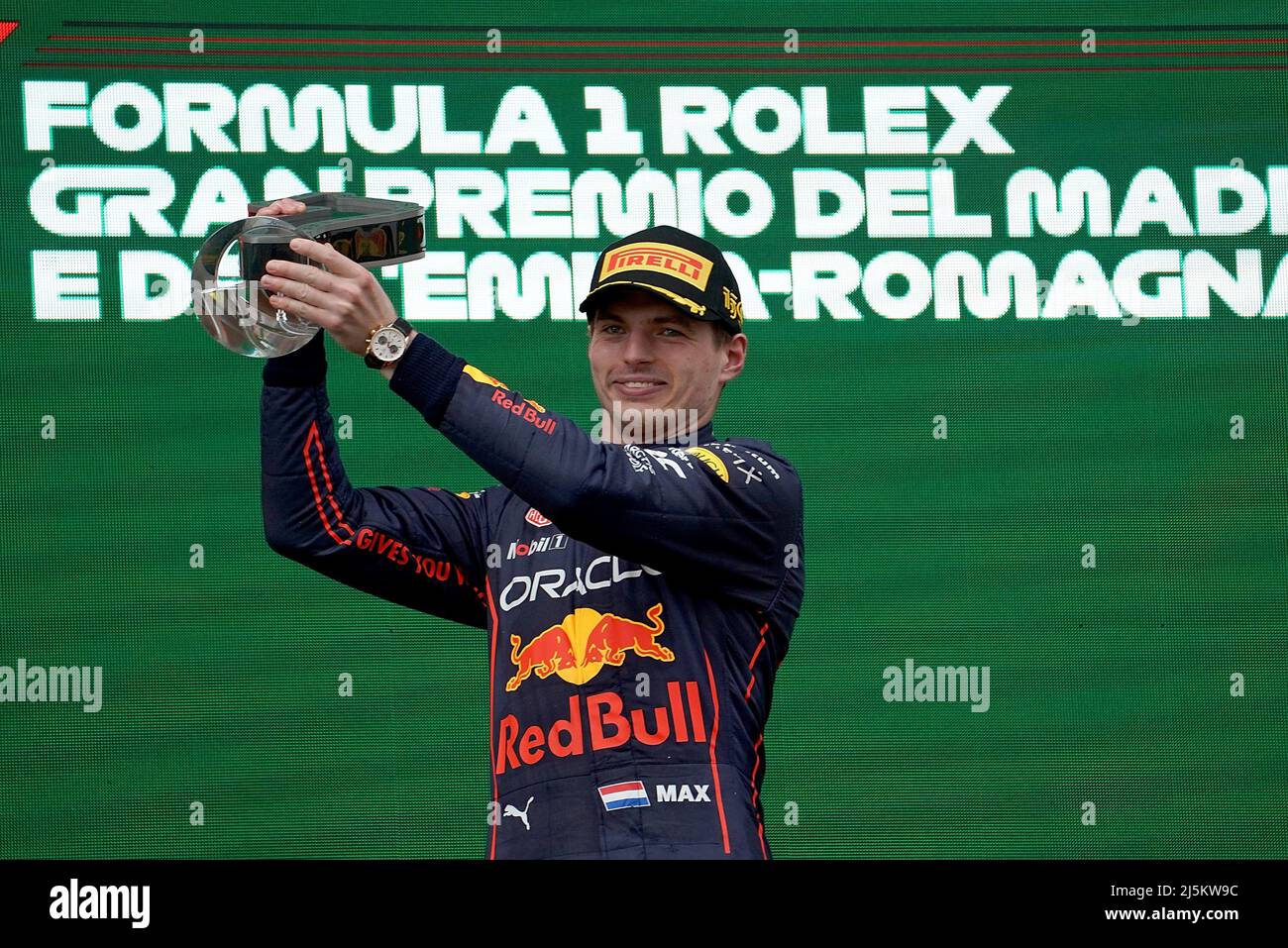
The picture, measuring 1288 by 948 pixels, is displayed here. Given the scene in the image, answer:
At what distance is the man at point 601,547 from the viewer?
6.06 ft

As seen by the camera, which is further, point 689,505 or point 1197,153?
point 1197,153

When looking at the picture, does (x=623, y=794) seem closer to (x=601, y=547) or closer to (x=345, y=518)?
(x=601, y=547)

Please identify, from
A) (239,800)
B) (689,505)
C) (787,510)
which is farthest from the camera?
(239,800)

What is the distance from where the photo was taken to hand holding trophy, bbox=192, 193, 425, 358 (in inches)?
72.4

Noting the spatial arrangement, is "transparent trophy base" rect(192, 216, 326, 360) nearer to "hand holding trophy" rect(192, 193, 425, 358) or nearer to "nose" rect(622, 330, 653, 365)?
"hand holding trophy" rect(192, 193, 425, 358)

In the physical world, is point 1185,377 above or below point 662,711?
above

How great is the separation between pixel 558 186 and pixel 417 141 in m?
0.30

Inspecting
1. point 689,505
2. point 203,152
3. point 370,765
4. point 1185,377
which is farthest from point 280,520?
point 1185,377

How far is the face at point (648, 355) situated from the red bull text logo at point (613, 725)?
1.18 ft

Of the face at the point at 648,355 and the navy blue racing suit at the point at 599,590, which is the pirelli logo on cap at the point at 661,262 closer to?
the face at the point at 648,355

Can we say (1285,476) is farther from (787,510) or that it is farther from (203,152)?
(203,152)

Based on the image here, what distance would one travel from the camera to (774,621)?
7.09ft

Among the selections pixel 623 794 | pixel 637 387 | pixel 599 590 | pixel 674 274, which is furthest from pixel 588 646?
pixel 674 274

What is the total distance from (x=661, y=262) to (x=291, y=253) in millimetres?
512
